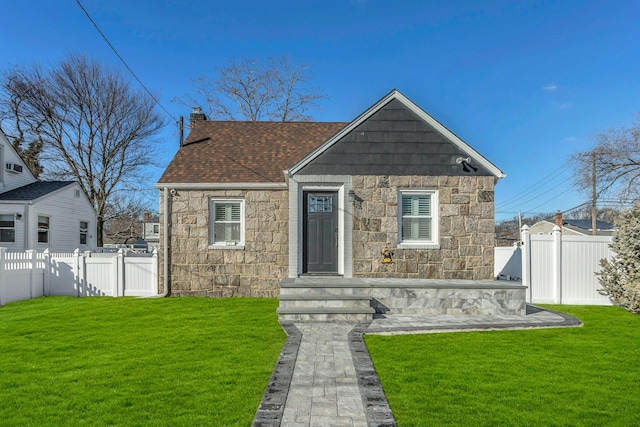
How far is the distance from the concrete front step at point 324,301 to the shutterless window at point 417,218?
2460 millimetres

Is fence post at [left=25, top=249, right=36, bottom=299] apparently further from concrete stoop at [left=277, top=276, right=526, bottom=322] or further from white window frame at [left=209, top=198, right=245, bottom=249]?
concrete stoop at [left=277, top=276, right=526, bottom=322]

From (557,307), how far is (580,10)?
32.9 feet

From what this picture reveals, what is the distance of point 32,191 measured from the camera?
15531 millimetres

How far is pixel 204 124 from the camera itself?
12.9 meters

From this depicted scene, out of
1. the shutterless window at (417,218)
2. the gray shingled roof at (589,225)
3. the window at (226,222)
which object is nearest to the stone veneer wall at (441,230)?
the shutterless window at (417,218)

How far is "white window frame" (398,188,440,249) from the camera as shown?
351 inches

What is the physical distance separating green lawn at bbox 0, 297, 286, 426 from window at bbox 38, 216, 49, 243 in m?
8.08

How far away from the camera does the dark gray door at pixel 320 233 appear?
9.24 m

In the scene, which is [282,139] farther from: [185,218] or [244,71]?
[244,71]

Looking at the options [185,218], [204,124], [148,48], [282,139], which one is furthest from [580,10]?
[148,48]

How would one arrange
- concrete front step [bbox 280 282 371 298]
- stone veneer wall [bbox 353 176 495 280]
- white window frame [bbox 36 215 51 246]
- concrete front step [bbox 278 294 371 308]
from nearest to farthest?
concrete front step [bbox 278 294 371 308], concrete front step [bbox 280 282 371 298], stone veneer wall [bbox 353 176 495 280], white window frame [bbox 36 215 51 246]

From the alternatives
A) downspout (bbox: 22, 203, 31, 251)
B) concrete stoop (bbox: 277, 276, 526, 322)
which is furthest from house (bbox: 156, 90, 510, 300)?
downspout (bbox: 22, 203, 31, 251)

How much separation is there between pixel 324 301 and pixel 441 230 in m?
3.78

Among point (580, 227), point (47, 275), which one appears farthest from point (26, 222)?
point (580, 227)
